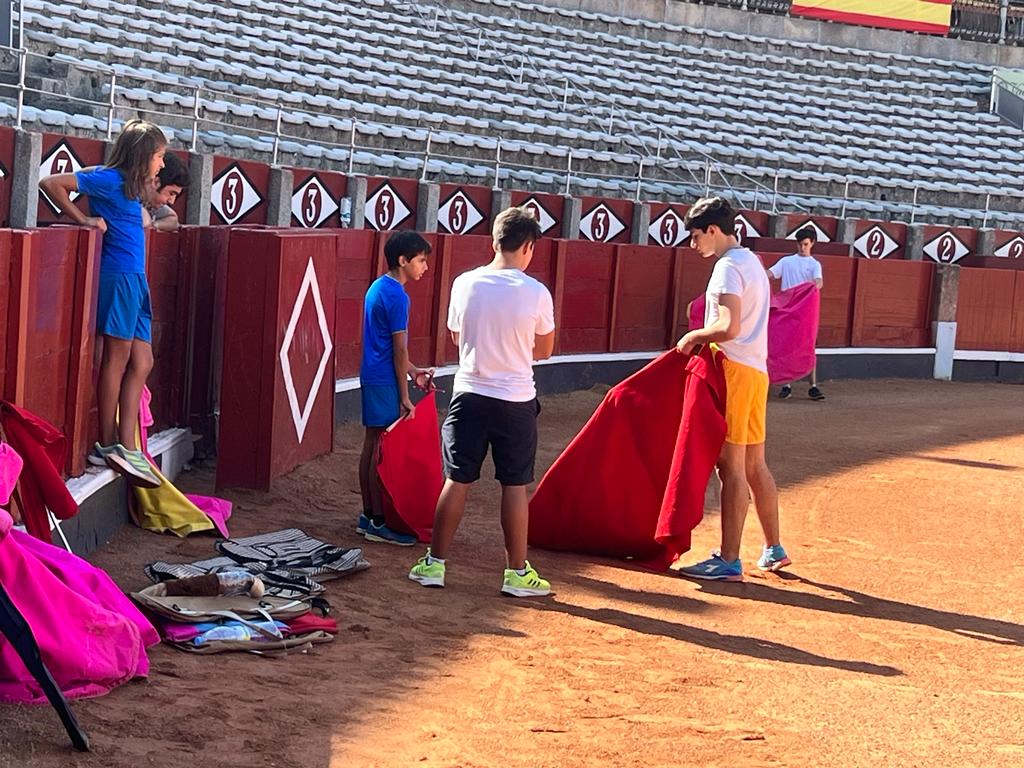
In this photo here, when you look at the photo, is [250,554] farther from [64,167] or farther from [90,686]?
[64,167]

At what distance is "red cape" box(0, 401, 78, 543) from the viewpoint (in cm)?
433

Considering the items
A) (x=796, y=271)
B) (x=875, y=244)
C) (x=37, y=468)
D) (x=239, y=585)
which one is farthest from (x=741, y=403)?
(x=875, y=244)

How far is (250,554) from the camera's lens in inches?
217

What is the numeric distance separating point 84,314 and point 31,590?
2.04 meters

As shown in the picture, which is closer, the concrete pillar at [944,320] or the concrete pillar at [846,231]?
the concrete pillar at [944,320]

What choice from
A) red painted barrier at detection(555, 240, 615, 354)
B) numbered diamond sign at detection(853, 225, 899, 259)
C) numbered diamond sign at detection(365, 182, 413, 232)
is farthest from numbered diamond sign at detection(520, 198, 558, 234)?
numbered diamond sign at detection(853, 225, 899, 259)

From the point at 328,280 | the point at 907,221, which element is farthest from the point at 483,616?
the point at 907,221

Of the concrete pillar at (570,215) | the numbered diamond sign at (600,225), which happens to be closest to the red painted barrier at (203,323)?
the concrete pillar at (570,215)

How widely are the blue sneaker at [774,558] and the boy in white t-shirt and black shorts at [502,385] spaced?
45.8 inches

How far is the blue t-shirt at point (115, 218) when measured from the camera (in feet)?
18.9

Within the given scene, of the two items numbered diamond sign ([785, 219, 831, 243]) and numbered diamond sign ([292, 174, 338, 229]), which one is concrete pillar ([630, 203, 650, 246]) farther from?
numbered diamond sign ([292, 174, 338, 229])

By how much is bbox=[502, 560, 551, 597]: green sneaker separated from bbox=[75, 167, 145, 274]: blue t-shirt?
1.90m

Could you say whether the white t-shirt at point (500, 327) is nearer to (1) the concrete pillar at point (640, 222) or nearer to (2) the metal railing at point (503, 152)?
(2) the metal railing at point (503, 152)

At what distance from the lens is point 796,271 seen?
509 inches
